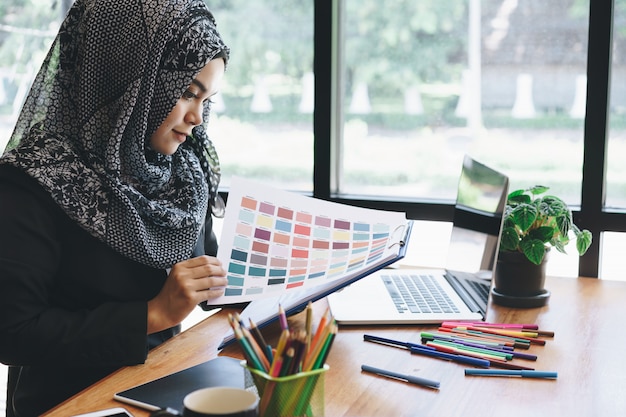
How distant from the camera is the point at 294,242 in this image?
1.40 meters

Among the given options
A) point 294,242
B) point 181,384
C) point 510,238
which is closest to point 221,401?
point 181,384

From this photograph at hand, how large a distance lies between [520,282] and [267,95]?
1055mm

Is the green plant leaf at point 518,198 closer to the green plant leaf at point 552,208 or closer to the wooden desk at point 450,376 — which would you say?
the green plant leaf at point 552,208

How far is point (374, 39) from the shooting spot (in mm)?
2152

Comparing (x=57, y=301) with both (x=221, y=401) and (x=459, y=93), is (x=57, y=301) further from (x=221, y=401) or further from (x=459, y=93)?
(x=459, y=93)

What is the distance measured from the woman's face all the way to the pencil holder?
2.27 feet

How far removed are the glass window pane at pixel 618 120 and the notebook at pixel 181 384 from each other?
120cm

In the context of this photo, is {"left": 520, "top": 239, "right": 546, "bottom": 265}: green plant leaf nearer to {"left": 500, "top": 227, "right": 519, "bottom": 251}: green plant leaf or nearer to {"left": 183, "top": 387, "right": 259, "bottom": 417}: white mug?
{"left": 500, "top": 227, "right": 519, "bottom": 251}: green plant leaf

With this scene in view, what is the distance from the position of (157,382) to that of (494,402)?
0.48 meters

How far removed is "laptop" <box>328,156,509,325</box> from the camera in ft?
4.67

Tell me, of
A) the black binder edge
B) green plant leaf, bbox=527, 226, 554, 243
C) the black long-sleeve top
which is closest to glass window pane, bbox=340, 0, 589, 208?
green plant leaf, bbox=527, 226, 554, 243

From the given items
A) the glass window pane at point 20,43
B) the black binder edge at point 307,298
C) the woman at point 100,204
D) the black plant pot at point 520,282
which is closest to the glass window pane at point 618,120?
the black plant pot at point 520,282

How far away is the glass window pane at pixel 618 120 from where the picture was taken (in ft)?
6.23

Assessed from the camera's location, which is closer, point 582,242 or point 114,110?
point 114,110
